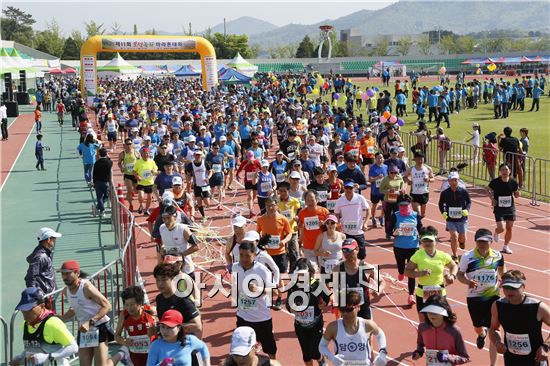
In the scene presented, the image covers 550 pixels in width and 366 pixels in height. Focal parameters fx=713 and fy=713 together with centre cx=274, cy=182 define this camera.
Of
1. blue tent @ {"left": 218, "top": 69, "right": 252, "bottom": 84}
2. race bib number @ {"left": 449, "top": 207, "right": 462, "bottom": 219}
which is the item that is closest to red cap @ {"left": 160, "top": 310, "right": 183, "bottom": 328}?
race bib number @ {"left": 449, "top": 207, "right": 462, "bottom": 219}

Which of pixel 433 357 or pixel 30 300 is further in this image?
pixel 30 300

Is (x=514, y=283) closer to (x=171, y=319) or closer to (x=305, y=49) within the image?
(x=171, y=319)

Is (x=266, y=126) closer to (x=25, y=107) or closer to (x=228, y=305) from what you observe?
(x=228, y=305)

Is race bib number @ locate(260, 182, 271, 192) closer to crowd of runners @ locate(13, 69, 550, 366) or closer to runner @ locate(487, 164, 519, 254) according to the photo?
crowd of runners @ locate(13, 69, 550, 366)

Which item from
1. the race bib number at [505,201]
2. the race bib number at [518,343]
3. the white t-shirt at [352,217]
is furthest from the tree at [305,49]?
the race bib number at [518,343]

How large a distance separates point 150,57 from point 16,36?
3570 centimetres

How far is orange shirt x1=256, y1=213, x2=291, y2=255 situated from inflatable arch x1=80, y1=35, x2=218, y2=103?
116ft

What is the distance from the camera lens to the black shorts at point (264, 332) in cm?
755

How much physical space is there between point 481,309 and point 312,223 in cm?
285

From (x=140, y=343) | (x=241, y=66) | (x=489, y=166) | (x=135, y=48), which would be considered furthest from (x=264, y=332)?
(x=241, y=66)

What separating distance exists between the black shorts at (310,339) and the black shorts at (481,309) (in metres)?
1.95

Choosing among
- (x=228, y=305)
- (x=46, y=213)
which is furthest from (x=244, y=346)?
(x=46, y=213)

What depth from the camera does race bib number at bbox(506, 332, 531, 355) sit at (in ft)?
21.3

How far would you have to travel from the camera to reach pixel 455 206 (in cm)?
1170
